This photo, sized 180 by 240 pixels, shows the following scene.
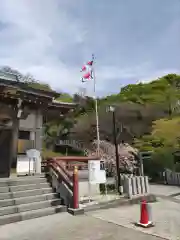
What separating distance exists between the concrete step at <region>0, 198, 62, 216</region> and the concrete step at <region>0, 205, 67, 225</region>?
0.21m

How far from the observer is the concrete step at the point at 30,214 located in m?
7.21

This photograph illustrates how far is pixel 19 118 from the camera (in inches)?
440

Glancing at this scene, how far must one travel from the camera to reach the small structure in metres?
10.6

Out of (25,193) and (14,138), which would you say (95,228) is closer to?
(25,193)

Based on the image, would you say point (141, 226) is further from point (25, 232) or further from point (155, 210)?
point (25, 232)

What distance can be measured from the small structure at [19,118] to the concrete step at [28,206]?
2.86m

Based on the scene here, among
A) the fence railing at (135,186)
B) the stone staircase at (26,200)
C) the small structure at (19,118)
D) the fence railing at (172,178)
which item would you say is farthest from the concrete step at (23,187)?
the fence railing at (172,178)

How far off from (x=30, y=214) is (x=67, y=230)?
6.03 ft

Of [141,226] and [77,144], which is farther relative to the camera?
[77,144]

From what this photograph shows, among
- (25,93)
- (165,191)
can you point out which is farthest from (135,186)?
(25,93)

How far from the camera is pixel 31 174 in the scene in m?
11.1

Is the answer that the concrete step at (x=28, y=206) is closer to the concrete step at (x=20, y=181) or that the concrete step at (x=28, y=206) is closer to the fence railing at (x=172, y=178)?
the concrete step at (x=20, y=181)

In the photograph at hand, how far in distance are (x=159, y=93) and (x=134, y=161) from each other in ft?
49.9

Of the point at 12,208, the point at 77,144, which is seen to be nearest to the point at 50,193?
the point at 12,208
